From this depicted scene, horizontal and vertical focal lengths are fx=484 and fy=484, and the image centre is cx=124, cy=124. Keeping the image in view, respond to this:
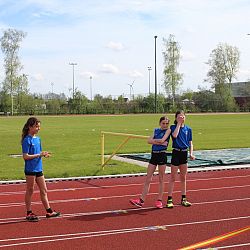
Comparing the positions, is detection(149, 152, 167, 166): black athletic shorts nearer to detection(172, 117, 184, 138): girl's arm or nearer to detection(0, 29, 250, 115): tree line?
detection(172, 117, 184, 138): girl's arm

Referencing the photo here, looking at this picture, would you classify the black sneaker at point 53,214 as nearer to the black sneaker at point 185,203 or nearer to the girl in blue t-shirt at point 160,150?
the girl in blue t-shirt at point 160,150

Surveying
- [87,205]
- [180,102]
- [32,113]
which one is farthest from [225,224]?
[180,102]

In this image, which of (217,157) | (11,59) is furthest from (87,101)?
(217,157)

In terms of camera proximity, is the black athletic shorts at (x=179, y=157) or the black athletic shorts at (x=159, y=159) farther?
the black athletic shorts at (x=179, y=157)

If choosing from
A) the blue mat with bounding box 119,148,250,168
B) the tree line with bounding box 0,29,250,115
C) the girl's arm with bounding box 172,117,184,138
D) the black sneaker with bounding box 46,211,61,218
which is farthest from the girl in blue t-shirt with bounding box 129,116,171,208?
the tree line with bounding box 0,29,250,115

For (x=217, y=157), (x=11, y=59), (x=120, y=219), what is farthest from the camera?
(x=11, y=59)

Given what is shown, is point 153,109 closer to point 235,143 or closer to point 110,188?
point 235,143

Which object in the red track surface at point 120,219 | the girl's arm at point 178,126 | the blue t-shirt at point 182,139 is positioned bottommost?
the red track surface at point 120,219

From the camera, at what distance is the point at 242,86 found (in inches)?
4154

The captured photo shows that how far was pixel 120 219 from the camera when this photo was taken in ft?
25.8

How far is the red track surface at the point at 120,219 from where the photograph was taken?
657cm

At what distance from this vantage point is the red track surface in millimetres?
6570

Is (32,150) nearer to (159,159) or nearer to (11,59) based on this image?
(159,159)

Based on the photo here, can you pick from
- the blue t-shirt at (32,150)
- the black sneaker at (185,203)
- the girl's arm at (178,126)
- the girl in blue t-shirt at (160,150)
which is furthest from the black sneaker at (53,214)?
the girl's arm at (178,126)
